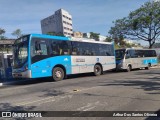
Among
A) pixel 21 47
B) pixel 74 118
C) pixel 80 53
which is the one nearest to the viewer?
pixel 74 118

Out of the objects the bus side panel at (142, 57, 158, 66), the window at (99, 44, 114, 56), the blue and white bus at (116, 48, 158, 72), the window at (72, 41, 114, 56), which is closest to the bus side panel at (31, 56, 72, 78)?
the window at (72, 41, 114, 56)

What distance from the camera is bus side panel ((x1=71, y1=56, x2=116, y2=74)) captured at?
1880 centimetres

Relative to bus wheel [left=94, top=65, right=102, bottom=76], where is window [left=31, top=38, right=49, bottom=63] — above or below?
above

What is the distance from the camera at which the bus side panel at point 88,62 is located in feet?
61.7

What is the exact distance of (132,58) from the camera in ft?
87.3

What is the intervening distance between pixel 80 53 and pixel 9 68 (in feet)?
18.4

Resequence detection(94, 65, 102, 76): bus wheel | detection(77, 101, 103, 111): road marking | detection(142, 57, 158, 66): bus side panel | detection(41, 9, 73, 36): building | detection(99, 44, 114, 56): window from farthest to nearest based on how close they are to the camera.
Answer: detection(41, 9, 73, 36): building → detection(142, 57, 158, 66): bus side panel → detection(99, 44, 114, 56): window → detection(94, 65, 102, 76): bus wheel → detection(77, 101, 103, 111): road marking

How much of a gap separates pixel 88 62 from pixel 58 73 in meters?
3.65

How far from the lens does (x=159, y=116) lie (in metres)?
6.99

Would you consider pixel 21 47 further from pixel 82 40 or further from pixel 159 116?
pixel 159 116

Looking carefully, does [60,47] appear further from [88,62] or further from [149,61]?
[149,61]

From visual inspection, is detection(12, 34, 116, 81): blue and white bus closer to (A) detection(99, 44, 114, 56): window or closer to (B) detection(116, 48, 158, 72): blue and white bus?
(A) detection(99, 44, 114, 56): window

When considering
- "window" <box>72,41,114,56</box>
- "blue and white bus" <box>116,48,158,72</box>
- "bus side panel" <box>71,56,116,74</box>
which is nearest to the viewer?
"bus side panel" <box>71,56,116,74</box>

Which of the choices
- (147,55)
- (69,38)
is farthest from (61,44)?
(147,55)
